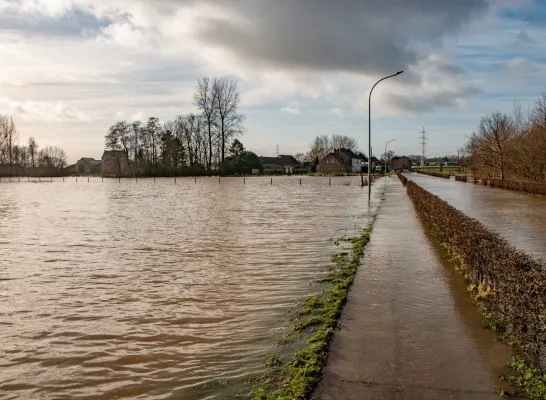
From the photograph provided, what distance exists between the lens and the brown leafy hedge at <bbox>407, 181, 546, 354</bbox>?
529cm

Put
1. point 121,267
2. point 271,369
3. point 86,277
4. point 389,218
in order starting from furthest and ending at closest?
point 389,218 → point 121,267 → point 86,277 → point 271,369

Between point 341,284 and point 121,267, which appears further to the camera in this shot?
point 121,267

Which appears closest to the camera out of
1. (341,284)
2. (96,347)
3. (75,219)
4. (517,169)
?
(96,347)

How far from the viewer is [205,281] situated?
33.1 ft

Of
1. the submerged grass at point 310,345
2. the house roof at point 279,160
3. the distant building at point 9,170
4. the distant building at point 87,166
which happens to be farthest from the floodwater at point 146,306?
the distant building at point 87,166

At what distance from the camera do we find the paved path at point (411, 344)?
4.70m

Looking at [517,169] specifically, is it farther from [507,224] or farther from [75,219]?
[75,219]

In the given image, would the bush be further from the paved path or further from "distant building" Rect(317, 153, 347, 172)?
"distant building" Rect(317, 153, 347, 172)

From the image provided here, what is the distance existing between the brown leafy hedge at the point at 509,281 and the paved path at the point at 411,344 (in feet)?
1.07

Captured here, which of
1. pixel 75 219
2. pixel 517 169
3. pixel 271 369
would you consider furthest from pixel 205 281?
pixel 517 169

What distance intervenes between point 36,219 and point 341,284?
18615 mm

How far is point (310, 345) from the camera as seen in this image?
5.91m

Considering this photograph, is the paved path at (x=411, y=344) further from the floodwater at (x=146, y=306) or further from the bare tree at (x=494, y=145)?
the bare tree at (x=494, y=145)

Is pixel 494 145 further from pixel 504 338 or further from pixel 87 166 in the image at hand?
pixel 87 166
